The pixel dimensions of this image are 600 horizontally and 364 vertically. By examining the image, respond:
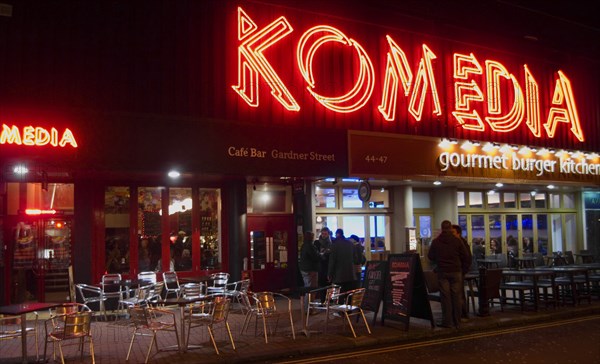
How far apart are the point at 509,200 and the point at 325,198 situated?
8.70 meters

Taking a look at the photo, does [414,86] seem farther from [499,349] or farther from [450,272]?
[499,349]

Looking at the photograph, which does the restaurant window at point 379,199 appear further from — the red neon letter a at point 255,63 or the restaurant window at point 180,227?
the restaurant window at point 180,227

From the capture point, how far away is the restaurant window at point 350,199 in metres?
17.4

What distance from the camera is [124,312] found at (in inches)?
470

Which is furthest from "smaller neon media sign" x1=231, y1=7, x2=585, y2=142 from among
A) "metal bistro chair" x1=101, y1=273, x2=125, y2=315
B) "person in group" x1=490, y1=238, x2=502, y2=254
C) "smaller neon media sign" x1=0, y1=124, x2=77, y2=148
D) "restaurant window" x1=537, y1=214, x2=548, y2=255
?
"metal bistro chair" x1=101, y1=273, x2=125, y2=315

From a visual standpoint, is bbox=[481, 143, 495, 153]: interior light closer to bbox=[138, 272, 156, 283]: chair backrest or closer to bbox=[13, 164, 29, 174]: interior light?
bbox=[138, 272, 156, 283]: chair backrest

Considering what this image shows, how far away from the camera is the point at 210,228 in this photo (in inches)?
556

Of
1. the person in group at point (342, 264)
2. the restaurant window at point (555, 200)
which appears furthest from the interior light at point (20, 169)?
the restaurant window at point (555, 200)

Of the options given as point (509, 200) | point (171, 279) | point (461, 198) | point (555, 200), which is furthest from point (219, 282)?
point (555, 200)

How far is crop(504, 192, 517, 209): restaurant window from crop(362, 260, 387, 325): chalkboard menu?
12.5 meters

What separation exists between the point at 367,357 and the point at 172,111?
22.9ft

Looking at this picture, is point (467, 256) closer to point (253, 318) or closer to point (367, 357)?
point (367, 357)

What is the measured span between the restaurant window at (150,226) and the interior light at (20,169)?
106 inches

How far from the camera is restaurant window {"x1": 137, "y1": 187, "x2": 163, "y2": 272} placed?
43.3ft
